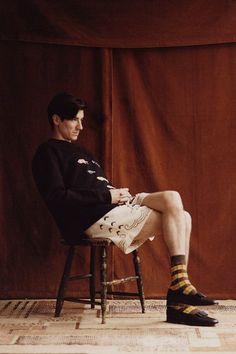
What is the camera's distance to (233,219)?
4.40 meters

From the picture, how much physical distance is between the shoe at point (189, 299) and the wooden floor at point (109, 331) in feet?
0.40

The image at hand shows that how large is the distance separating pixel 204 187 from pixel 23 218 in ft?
3.86

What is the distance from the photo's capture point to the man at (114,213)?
3.54 m

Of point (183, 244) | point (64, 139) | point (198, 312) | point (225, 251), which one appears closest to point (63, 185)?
point (64, 139)

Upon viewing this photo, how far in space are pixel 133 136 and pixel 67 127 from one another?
2.03ft

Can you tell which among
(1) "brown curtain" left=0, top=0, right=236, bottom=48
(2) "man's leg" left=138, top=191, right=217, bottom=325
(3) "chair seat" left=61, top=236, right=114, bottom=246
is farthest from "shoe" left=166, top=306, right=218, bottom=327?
(1) "brown curtain" left=0, top=0, right=236, bottom=48

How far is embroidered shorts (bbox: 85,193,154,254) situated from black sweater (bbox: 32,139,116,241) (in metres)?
0.04

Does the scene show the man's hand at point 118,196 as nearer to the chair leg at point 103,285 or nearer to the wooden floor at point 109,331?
the chair leg at point 103,285

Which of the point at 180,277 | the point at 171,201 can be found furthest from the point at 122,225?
the point at 180,277

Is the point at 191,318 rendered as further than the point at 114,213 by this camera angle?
No

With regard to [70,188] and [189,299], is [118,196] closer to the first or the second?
[70,188]

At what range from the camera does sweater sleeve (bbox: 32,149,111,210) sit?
369cm

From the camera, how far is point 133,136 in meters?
4.48

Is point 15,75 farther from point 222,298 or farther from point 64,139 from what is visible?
point 222,298
